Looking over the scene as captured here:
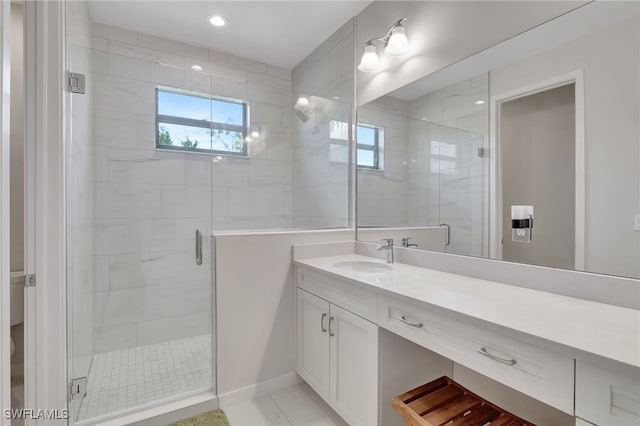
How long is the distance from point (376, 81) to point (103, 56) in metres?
1.86

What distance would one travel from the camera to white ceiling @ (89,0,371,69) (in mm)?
2193

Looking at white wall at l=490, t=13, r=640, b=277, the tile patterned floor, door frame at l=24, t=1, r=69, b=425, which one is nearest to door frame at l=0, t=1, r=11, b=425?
door frame at l=24, t=1, r=69, b=425

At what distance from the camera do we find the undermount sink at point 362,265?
187 centimetres

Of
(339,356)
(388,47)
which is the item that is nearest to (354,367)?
(339,356)

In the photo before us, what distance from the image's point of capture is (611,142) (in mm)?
1091

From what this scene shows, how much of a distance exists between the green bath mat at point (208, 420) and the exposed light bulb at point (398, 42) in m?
2.44

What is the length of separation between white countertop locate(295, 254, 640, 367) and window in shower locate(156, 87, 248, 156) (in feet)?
4.13

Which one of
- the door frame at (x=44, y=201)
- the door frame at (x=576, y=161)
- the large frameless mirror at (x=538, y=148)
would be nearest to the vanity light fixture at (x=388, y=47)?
the large frameless mirror at (x=538, y=148)

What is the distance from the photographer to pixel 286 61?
3023 mm

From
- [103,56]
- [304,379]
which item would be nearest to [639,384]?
[304,379]

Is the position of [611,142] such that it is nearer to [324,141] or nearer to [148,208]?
[324,141]

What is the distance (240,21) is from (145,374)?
260 cm

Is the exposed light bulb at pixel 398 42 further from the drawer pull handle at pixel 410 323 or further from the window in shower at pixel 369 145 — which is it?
the drawer pull handle at pixel 410 323

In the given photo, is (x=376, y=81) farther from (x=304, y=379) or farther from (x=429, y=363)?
(x=304, y=379)
